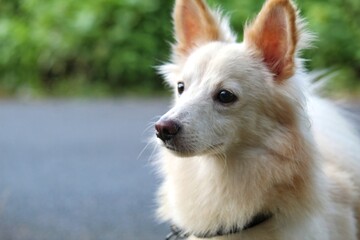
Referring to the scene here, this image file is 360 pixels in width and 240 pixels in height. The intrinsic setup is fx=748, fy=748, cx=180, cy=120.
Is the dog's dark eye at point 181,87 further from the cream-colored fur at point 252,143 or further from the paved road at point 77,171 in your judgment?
the paved road at point 77,171

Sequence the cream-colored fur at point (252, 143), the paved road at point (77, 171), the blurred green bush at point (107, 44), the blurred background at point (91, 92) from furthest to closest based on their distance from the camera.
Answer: the blurred green bush at point (107, 44) < the blurred background at point (91, 92) < the paved road at point (77, 171) < the cream-colored fur at point (252, 143)

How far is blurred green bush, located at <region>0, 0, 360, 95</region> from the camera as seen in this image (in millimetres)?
8742

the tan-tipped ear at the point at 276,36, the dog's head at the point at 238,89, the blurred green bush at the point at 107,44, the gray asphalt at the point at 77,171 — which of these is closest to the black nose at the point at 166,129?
the dog's head at the point at 238,89

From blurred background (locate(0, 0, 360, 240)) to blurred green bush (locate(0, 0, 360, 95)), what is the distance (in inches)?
0.5

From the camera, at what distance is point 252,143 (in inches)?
104

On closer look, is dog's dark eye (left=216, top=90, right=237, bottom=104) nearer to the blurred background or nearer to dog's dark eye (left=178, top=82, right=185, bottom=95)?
dog's dark eye (left=178, top=82, right=185, bottom=95)

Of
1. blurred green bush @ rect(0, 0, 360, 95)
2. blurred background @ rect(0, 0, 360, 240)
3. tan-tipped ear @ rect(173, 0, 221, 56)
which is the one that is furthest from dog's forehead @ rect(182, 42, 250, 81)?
blurred green bush @ rect(0, 0, 360, 95)

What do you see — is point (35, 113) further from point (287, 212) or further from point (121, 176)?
point (287, 212)

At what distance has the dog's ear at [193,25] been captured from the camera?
114 inches

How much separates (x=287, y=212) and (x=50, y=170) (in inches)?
126

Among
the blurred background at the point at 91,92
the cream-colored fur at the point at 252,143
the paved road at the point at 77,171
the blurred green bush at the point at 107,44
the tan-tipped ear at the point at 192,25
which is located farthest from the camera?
the blurred green bush at the point at 107,44

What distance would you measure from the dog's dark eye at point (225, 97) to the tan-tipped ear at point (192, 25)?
1.14ft

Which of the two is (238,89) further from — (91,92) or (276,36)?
(91,92)

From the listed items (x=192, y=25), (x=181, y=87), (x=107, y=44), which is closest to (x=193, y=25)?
(x=192, y=25)
